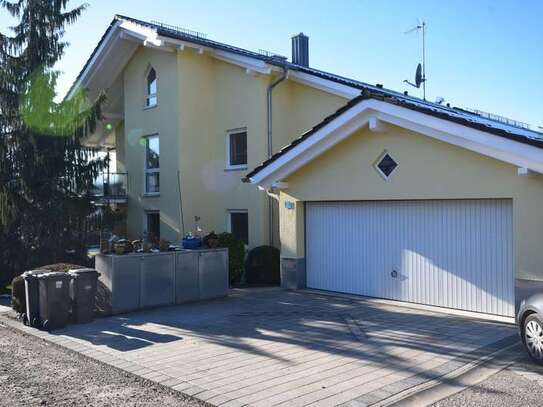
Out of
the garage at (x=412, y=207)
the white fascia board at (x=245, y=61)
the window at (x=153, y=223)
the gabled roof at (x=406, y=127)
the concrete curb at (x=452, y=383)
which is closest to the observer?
the concrete curb at (x=452, y=383)

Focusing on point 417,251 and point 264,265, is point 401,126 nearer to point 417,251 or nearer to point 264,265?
point 417,251

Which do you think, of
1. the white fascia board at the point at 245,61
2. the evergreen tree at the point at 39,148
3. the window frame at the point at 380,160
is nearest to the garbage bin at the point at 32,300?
the evergreen tree at the point at 39,148

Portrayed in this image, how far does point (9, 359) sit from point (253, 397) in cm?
397

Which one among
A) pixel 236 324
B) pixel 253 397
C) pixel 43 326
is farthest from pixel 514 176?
pixel 43 326

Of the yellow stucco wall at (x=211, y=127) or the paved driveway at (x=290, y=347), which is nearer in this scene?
the paved driveway at (x=290, y=347)

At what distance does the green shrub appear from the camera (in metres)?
14.9

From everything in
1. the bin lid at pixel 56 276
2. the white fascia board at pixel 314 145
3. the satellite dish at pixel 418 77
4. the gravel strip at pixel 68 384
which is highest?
the satellite dish at pixel 418 77

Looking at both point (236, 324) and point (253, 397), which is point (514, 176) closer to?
point (236, 324)

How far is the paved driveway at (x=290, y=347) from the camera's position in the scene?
19.5 feet

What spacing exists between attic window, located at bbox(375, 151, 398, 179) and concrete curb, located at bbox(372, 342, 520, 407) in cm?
449

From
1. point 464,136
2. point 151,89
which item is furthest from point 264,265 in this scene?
point 151,89

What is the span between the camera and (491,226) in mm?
9523

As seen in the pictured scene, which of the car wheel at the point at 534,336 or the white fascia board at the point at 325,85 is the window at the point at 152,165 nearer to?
the white fascia board at the point at 325,85

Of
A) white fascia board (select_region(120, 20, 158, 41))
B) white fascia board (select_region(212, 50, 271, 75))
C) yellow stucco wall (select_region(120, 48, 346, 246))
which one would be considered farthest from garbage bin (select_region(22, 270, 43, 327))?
white fascia board (select_region(120, 20, 158, 41))
